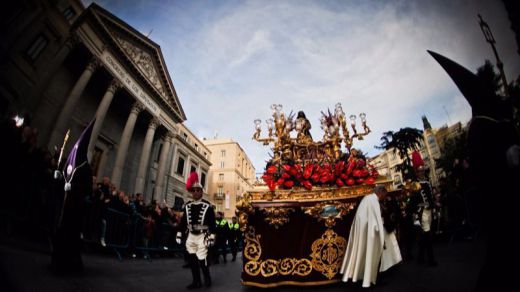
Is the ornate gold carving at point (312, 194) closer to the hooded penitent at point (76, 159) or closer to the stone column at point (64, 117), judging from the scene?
the stone column at point (64, 117)

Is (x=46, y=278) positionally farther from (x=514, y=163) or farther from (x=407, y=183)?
(x=407, y=183)

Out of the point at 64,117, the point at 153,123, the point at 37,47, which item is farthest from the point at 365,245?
the point at 153,123

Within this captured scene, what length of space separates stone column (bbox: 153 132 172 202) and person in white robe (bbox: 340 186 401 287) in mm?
22134

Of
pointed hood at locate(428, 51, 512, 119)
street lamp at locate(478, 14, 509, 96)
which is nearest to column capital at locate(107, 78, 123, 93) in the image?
pointed hood at locate(428, 51, 512, 119)

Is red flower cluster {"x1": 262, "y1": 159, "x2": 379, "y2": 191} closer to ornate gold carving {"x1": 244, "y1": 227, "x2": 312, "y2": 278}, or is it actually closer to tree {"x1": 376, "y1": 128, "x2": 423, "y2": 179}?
tree {"x1": 376, "y1": 128, "x2": 423, "y2": 179}

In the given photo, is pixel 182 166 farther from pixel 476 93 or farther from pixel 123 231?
pixel 476 93

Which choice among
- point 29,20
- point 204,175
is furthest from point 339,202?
point 204,175

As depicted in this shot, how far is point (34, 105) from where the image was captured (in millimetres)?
1702

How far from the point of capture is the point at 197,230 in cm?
431

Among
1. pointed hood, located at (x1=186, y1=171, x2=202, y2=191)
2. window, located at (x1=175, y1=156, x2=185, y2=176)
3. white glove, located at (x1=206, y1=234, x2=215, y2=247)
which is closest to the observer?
white glove, located at (x1=206, y1=234, x2=215, y2=247)

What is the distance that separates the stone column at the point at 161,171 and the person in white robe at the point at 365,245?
22.1 m

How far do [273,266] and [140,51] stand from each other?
12.4 metres

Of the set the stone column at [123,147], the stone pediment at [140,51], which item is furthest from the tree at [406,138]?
→ the stone column at [123,147]

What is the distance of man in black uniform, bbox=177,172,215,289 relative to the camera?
159 inches
